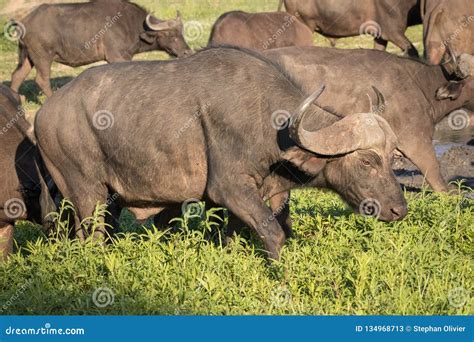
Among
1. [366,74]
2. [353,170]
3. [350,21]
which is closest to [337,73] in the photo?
[366,74]

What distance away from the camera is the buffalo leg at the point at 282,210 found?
26.4ft

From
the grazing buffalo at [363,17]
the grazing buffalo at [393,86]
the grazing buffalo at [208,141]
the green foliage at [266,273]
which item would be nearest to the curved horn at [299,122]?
the grazing buffalo at [208,141]

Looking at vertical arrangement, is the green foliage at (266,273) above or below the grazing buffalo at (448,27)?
above

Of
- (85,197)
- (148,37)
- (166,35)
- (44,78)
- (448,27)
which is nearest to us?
(85,197)

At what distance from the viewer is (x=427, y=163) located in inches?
444

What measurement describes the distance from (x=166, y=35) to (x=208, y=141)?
13.3m

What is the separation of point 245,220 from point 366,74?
4379mm

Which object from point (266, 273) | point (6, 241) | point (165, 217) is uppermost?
point (266, 273)

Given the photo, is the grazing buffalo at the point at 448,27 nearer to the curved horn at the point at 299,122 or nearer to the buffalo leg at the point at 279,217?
the buffalo leg at the point at 279,217

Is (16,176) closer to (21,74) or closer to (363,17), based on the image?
(363,17)

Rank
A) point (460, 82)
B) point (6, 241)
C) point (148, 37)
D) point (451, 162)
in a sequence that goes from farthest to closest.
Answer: point (148, 37), point (451, 162), point (460, 82), point (6, 241)

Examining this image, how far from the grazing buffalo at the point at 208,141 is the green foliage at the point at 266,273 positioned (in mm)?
351

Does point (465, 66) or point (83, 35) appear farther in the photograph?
point (83, 35)

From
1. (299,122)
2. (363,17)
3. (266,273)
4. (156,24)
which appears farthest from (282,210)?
(156,24)
